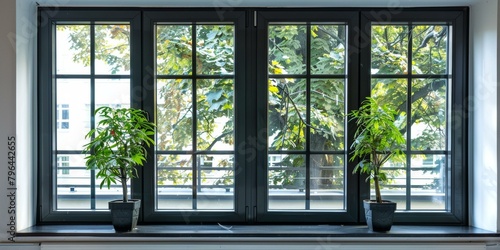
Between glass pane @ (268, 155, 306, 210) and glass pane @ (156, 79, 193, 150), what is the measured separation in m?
0.55

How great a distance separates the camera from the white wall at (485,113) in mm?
3336

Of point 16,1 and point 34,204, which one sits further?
point 34,204

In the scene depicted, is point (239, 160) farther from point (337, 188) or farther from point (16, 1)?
point (16, 1)

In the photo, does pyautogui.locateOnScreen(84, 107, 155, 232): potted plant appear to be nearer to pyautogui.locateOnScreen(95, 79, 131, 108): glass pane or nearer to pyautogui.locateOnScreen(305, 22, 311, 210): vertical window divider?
pyautogui.locateOnScreen(95, 79, 131, 108): glass pane

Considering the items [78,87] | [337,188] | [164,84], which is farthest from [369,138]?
[78,87]

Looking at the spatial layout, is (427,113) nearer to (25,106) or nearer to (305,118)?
(305,118)

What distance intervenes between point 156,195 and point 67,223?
0.58m

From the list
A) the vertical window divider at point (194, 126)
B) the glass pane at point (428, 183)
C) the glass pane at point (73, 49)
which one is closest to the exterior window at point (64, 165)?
the glass pane at point (73, 49)

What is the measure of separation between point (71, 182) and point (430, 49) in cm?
241

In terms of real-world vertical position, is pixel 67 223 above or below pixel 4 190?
below

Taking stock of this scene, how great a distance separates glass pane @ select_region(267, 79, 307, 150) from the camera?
3.62 m

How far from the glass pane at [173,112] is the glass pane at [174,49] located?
75 mm

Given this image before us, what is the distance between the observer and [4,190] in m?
3.28

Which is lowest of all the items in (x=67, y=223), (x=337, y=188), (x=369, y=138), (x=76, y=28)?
(x=67, y=223)
